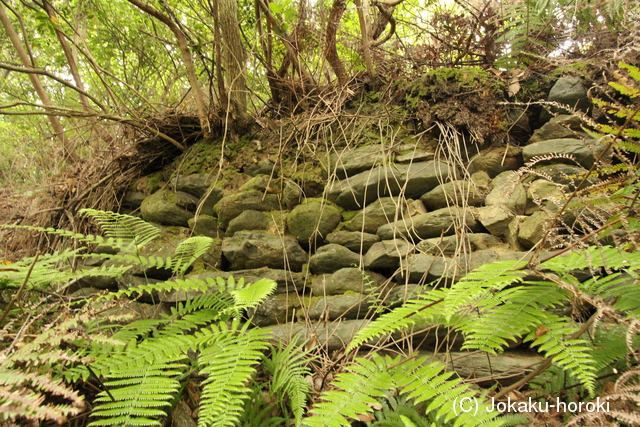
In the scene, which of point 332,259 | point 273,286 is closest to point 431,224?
point 332,259

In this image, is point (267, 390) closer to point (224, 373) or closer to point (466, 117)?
point (224, 373)

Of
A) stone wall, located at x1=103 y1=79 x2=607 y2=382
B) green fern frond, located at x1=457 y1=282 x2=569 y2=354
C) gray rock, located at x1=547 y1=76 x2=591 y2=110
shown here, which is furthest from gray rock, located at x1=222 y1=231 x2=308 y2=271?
gray rock, located at x1=547 y1=76 x2=591 y2=110

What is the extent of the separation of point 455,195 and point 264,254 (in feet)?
4.29

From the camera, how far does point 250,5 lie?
11.6ft

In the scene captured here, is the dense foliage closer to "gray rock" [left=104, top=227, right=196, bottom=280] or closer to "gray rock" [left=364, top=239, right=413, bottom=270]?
"gray rock" [left=104, top=227, right=196, bottom=280]

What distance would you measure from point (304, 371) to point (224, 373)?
0.36 m

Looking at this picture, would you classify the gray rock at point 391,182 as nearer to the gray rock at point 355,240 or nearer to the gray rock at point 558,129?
the gray rock at point 355,240

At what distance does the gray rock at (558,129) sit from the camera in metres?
2.19

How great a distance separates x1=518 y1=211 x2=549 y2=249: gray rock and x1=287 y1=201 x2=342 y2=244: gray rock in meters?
1.13

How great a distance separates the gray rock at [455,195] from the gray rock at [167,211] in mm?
1923

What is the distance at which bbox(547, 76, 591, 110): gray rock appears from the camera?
2.26m

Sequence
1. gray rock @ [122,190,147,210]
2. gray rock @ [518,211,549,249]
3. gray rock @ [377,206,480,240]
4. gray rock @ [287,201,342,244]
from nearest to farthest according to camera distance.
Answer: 1. gray rock @ [518,211,549,249]
2. gray rock @ [377,206,480,240]
3. gray rock @ [287,201,342,244]
4. gray rock @ [122,190,147,210]

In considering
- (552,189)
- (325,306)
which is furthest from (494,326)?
(552,189)

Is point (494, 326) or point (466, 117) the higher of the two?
point (466, 117)
